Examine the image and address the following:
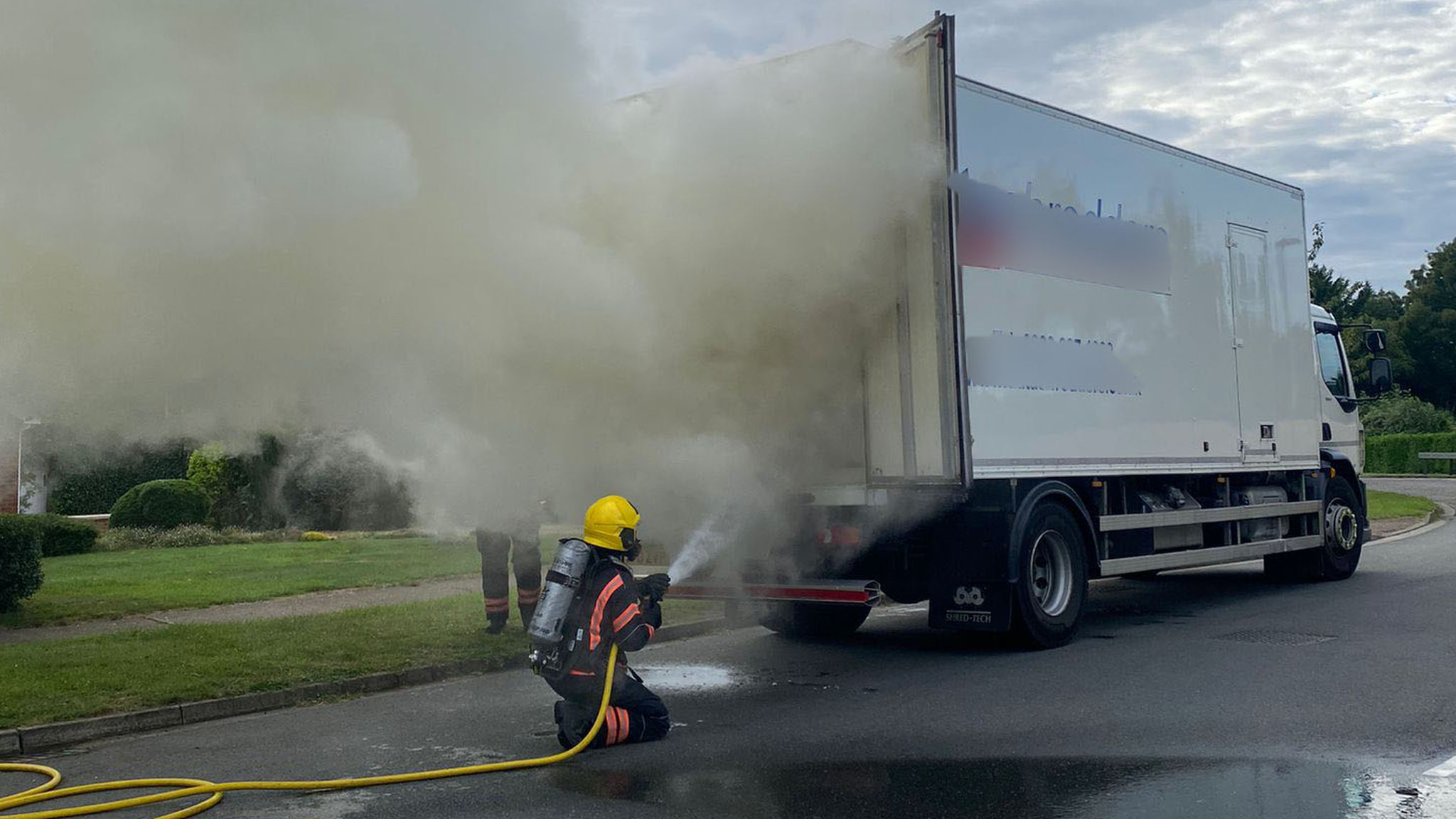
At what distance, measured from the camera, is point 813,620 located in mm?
10203

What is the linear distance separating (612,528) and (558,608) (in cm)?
50

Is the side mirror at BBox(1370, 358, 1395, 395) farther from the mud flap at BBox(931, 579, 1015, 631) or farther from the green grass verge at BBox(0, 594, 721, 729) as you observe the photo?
the green grass verge at BBox(0, 594, 721, 729)

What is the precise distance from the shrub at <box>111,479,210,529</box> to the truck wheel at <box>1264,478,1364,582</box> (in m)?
16.0

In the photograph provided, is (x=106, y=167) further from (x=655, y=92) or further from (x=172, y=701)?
(x=172, y=701)

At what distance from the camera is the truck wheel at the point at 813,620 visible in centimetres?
1014

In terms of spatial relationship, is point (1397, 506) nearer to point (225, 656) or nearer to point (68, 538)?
point (225, 656)

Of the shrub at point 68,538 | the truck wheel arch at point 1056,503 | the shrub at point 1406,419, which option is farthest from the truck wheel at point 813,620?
the shrub at point 1406,419

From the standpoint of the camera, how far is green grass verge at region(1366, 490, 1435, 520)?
23.1 metres

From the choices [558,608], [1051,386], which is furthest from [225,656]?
[1051,386]

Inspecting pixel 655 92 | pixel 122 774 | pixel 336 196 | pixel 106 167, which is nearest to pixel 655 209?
pixel 655 92

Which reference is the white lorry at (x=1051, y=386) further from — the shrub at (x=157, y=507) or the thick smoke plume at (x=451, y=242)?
the shrub at (x=157, y=507)

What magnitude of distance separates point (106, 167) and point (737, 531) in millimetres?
4690

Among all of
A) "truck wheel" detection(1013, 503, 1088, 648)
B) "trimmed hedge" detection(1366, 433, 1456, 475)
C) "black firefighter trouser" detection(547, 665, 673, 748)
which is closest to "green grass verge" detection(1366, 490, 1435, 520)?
"truck wheel" detection(1013, 503, 1088, 648)

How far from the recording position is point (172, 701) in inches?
303
